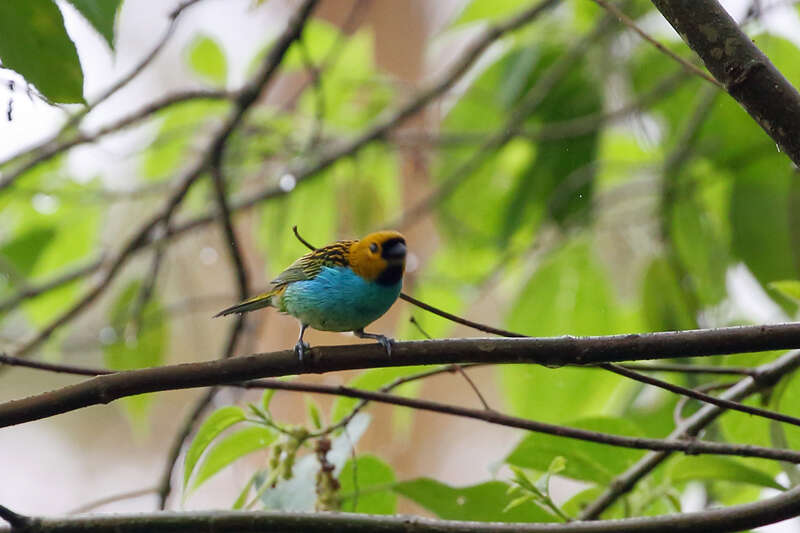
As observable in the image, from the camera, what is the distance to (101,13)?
1060mm

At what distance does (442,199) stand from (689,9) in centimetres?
221

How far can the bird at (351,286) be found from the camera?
1.90m

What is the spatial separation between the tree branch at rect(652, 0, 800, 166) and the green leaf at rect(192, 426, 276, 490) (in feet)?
3.14

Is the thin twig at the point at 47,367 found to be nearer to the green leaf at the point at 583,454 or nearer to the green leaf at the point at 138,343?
the green leaf at the point at 583,454

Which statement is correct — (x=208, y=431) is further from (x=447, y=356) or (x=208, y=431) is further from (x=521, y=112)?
(x=521, y=112)

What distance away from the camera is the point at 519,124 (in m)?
3.08

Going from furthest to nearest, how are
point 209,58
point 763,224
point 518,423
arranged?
point 209,58, point 763,224, point 518,423

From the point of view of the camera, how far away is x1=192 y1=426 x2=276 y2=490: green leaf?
1.62 metres

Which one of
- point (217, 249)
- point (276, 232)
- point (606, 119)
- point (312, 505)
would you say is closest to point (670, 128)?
point (606, 119)

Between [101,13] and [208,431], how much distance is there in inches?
29.0

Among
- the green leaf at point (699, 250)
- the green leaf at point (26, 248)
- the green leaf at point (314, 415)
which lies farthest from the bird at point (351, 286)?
the green leaf at point (26, 248)

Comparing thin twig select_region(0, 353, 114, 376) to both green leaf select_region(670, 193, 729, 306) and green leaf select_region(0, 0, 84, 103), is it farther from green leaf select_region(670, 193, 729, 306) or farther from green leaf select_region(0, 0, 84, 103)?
green leaf select_region(670, 193, 729, 306)

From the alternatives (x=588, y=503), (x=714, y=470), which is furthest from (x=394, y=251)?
(x=714, y=470)

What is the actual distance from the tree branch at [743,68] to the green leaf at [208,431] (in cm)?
91
